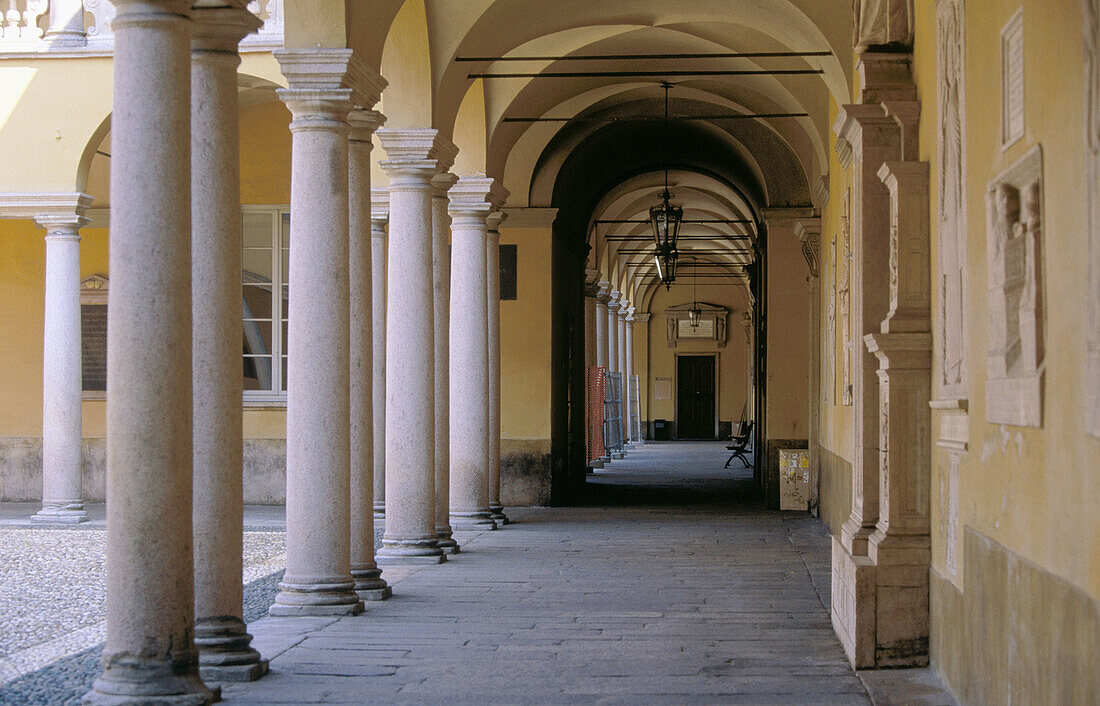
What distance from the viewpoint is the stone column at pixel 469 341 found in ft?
44.3

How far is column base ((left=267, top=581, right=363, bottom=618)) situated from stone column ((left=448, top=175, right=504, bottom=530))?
5.39 metres

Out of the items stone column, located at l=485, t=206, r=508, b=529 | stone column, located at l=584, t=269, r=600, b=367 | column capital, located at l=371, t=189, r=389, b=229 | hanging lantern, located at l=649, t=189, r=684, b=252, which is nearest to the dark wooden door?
stone column, located at l=584, t=269, r=600, b=367

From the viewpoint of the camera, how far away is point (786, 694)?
6.00 metres

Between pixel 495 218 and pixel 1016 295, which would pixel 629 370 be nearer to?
pixel 495 218

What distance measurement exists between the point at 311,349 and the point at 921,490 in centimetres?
372

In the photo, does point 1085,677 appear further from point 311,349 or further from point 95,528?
point 95,528

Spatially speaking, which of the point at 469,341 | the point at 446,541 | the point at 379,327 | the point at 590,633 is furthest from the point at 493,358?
the point at 590,633

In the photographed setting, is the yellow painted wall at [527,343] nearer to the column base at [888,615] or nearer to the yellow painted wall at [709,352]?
the column base at [888,615]

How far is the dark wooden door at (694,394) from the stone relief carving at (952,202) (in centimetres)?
3656

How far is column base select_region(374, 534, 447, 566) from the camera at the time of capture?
1091 centimetres

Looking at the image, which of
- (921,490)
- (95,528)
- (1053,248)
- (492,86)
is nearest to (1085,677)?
(1053,248)

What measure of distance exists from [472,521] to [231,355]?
7768mm

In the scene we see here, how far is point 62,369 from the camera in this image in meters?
15.0

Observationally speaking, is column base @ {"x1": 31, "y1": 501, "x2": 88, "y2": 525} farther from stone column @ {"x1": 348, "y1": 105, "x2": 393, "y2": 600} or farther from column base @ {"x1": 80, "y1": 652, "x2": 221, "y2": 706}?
column base @ {"x1": 80, "y1": 652, "x2": 221, "y2": 706}
